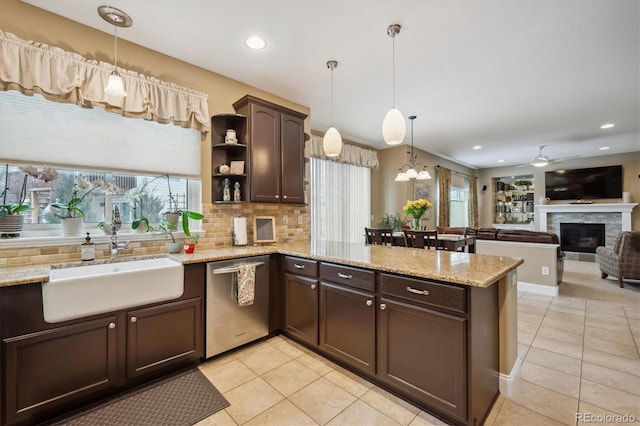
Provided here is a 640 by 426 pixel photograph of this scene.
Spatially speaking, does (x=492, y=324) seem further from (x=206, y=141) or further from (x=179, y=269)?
(x=206, y=141)

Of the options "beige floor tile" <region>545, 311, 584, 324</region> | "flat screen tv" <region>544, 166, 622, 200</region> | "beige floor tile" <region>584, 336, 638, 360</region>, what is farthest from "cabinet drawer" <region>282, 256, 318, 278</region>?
"flat screen tv" <region>544, 166, 622, 200</region>

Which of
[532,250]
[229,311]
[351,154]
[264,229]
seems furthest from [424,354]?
[351,154]

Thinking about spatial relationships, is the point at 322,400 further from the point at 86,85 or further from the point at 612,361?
the point at 86,85

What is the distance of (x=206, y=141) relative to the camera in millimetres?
2869

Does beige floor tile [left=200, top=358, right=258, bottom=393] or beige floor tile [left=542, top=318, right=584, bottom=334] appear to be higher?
beige floor tile [left=542, top=318, right=584, bottom=334]

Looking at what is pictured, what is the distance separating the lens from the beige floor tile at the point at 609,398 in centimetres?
176

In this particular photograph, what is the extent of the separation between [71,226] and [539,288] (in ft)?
18.8

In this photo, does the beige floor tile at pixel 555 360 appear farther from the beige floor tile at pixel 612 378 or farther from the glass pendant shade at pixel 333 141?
the glass pendant shade at pixel 333 141

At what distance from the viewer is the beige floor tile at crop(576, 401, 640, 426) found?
5.44 ft

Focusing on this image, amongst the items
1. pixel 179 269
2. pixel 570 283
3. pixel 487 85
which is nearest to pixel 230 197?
pixel 179 269

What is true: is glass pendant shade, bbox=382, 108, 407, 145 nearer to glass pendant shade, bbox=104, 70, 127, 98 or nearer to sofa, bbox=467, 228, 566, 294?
glass pendant shade, bbox=104, 70, 127, 98

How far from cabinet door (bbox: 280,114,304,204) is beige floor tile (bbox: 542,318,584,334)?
122 inches

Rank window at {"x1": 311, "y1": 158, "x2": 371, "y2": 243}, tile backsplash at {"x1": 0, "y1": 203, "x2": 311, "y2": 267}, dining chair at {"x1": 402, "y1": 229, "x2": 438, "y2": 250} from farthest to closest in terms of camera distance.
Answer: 1. window at {"x1": 311, "y1": 158, "x2": 371, "y2": 243}
2. dining chair at {"x1": 402, "y1": 229, "x2": 438, "y2": 250}
3. tile backsplash at {"x1": 0, "y1": 203, "x2": 311, "y2": 267}

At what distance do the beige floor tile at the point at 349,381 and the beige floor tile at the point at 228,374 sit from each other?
2.00ft
